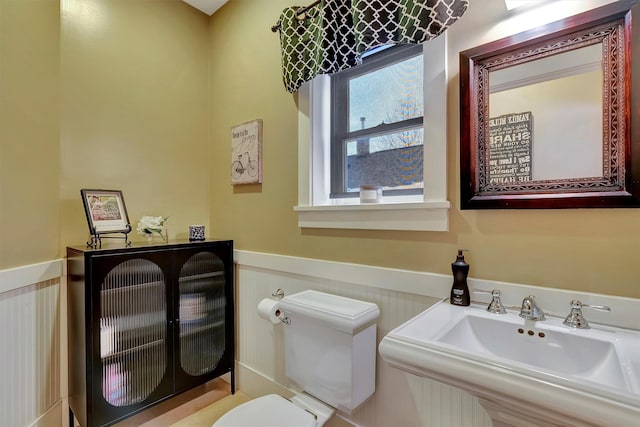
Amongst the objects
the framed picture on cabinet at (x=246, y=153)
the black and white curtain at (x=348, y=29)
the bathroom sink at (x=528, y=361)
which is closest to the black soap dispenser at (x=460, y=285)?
the bathroom sink at (x=528, y=361)

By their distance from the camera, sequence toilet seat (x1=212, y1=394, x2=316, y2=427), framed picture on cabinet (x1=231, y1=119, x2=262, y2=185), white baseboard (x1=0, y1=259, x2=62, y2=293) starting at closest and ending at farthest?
toilet seat (x1=212, y1=394, x2=316, y2=427), white baseboard (x1=0, y1=259, x2=62, y2=293), framed picture on cabinet (x1=231, y1=119, x2=262, y2=185)

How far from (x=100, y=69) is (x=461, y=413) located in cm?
249

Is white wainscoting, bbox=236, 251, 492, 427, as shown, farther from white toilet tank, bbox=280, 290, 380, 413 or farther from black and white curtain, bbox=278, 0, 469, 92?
black and white curtain, bbox=278, 0, 469, 92

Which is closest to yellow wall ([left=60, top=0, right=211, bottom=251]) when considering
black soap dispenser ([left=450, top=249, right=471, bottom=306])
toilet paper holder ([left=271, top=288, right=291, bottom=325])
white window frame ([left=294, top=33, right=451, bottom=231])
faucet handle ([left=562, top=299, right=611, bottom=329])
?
toilet paper holder ([left=271, top=288, right=291, bottom=325])

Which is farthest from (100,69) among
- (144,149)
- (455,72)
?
(455,72)

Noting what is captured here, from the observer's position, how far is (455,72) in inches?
47.4

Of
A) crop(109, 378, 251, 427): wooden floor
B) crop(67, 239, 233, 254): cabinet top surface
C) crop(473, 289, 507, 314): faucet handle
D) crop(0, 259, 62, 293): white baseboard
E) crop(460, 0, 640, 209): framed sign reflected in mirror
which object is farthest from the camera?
crop(109, 378, 251, 427): wooden floor

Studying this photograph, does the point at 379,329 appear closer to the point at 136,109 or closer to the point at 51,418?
the point at 51,418

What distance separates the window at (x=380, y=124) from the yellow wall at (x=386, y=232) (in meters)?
0.23

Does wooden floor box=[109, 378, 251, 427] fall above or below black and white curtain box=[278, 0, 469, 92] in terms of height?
below

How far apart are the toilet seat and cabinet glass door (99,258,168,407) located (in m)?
0.68

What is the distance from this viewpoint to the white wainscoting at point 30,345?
1.38m

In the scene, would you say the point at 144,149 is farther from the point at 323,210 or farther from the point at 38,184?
the point at 323,210

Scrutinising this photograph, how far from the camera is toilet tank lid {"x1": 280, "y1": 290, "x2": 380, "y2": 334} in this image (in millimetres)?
1232
